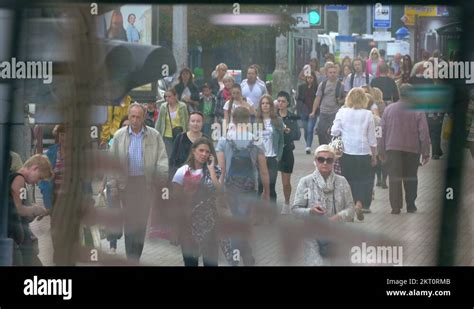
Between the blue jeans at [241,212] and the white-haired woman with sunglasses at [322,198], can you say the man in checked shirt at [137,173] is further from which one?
the white-haired woman with sunglasses at [322,198]

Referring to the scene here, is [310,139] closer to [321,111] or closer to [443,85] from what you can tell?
[321,111]

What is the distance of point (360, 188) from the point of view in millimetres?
3768

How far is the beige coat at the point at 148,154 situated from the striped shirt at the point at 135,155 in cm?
2

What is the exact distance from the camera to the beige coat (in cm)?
375

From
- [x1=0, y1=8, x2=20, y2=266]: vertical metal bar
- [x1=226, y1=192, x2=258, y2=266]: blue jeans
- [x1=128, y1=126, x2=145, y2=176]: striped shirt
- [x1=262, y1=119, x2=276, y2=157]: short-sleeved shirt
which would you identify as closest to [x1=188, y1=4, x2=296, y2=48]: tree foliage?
[x1=262, y1=119, x2=276, y2=157]: short-sleeved shirt

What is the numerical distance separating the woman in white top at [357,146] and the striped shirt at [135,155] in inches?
39.0

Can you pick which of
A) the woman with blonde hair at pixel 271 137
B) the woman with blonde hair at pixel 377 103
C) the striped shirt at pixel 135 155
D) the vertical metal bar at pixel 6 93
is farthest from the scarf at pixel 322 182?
the vertical metal bar at pixel 6 93

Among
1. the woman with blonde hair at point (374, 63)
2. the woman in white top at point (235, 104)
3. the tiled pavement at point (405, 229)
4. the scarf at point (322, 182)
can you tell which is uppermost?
the woman with blonde hair at point (374, 63)

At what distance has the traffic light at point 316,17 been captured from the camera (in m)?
3.71

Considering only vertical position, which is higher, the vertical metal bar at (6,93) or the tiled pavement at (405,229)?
the vertical metal bar at (6,93)

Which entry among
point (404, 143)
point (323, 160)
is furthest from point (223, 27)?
point (404, 143)

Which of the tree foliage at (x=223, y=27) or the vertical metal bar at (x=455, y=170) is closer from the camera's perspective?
the tree foliage at (x=223, y=27)

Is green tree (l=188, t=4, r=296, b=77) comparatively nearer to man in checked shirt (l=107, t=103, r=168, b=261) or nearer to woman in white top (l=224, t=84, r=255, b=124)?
woman in white top (l=224, t=84, r=255, b=124)
